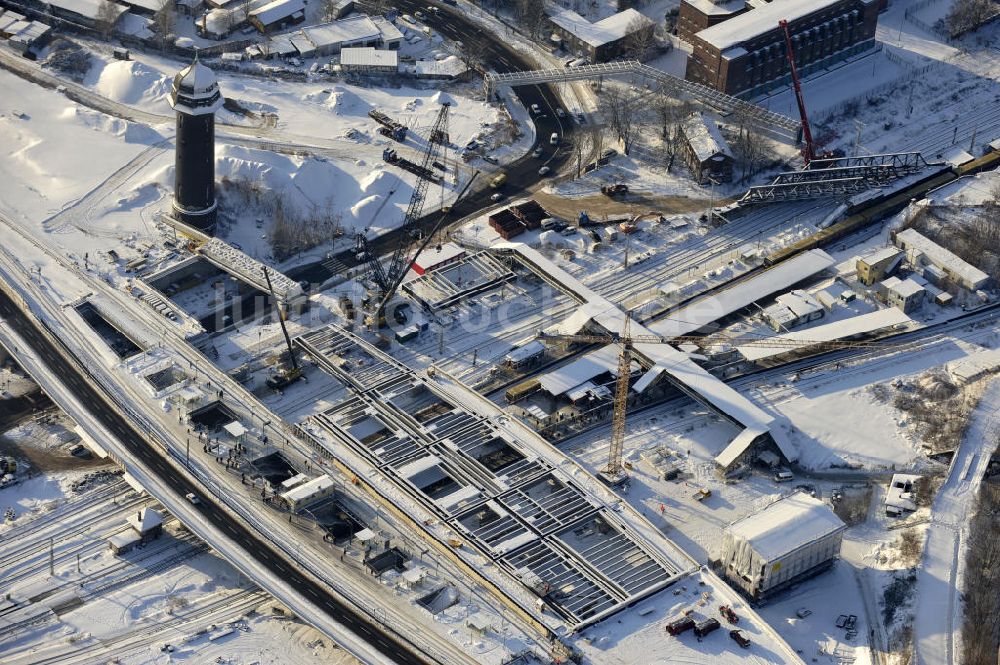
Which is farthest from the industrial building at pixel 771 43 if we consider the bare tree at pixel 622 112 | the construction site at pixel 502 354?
the bare tree at pixel 622 112

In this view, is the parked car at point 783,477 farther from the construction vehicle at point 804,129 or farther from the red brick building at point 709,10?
the red brick building at point 709,10

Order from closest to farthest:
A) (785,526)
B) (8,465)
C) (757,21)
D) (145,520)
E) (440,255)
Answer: (785,526) → (145,520) → (8,465) → (440,255) → (757,21)

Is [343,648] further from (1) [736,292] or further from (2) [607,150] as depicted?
(2) [607,150]

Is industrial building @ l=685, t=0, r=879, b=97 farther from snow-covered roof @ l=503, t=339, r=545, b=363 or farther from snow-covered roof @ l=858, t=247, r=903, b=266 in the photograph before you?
snow-covered roof @ l=503, t=339, r=545, b=363

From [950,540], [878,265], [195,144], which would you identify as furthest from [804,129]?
[195,144]

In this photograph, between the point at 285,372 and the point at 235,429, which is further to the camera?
the point at 285,372

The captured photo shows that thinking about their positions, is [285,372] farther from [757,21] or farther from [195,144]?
[757,21]

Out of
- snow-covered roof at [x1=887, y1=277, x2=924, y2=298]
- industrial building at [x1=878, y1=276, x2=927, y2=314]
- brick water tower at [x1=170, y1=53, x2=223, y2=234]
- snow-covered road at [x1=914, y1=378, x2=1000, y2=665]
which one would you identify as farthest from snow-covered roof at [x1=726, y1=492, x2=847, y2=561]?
brick water tower at [x1=170, y1=53, x2=223, y2=234]
